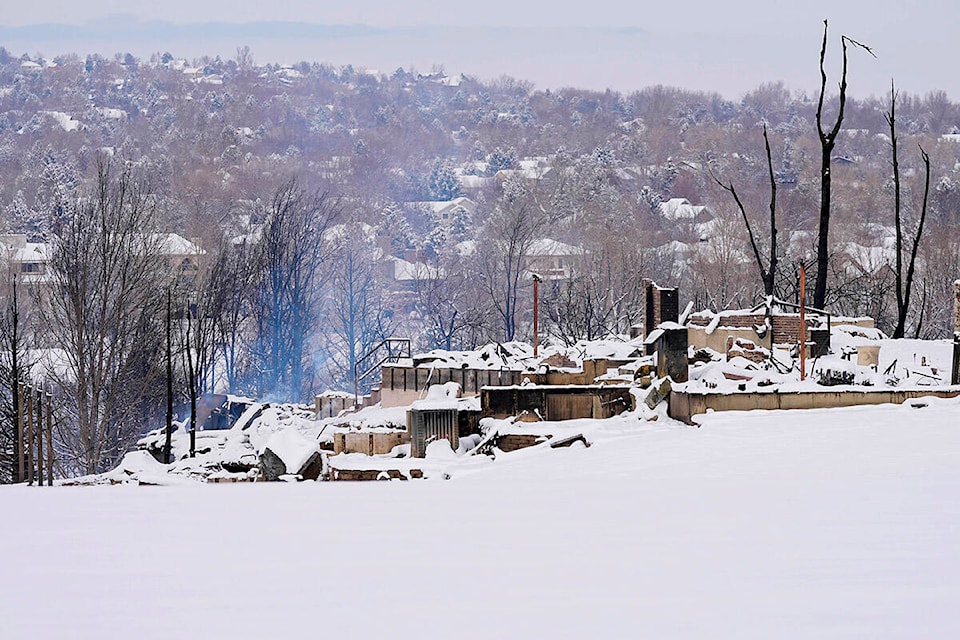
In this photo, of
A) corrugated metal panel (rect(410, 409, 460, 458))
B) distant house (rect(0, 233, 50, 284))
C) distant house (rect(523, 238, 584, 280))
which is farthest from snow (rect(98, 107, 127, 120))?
corrugated metal panel (rect(410, 409, 460, 458))

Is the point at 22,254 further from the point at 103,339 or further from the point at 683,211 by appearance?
the point at 683,211

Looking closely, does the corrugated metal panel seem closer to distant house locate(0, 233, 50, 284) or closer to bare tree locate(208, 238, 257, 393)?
bare tree locate(208, 238, 257, 393)

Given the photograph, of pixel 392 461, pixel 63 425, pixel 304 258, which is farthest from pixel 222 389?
pixel 392 461

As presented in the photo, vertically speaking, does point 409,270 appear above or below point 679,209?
below

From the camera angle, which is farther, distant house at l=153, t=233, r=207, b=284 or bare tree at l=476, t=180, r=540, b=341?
bare tree at l=476, t=180, r=540, b=341

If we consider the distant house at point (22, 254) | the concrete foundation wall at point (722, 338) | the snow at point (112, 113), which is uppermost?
the snow at point (112, 113)

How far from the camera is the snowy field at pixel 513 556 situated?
434 cm

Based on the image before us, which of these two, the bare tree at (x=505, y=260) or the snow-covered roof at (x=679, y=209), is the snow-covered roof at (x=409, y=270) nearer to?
the bare tree at (x=505, y=260)

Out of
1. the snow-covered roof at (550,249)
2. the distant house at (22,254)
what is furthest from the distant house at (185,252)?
the snow-covered roof at (550,249)

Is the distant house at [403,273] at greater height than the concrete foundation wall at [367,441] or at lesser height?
greater

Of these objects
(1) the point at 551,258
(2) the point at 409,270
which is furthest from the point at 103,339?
(2) the point at 409,270

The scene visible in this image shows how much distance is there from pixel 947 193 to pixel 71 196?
57.7 meters

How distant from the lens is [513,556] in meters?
5.31

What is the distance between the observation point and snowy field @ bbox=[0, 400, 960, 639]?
4336 millimetres
